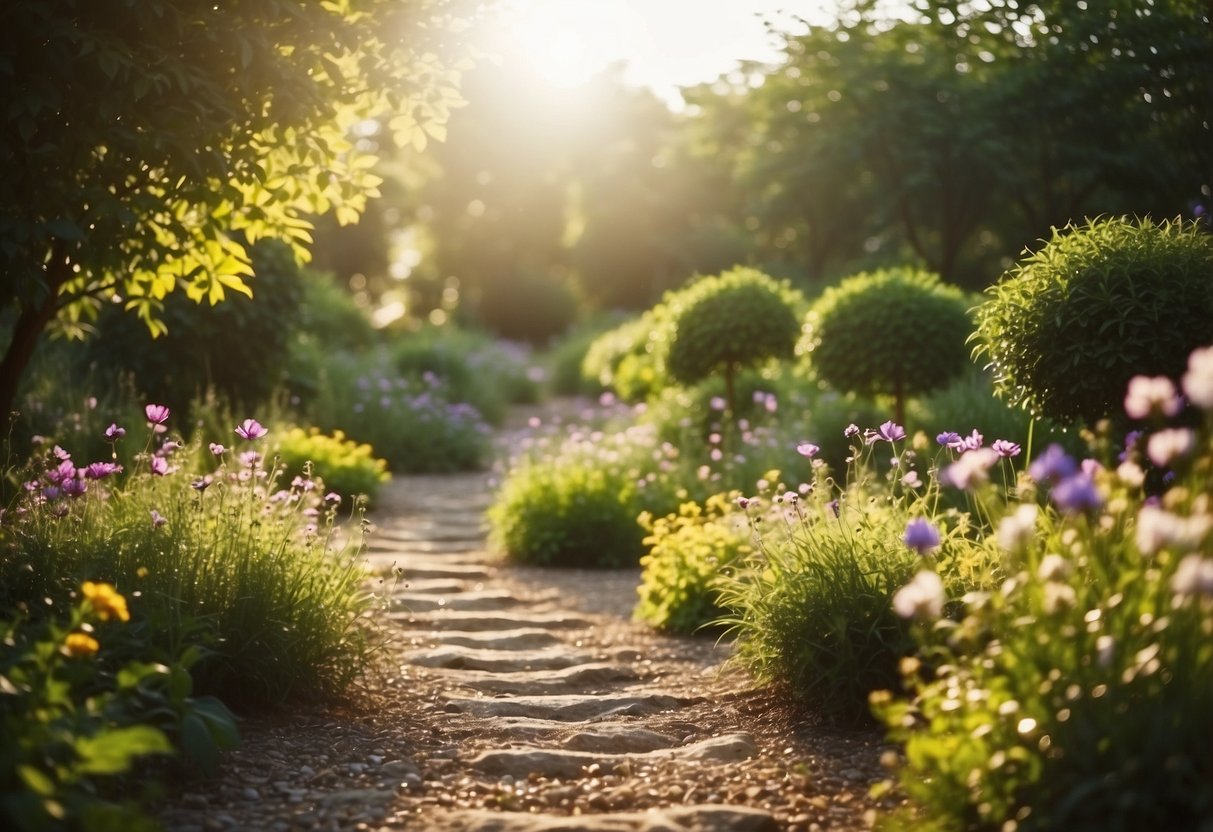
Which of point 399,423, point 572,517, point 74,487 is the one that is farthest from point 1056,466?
point 399,423

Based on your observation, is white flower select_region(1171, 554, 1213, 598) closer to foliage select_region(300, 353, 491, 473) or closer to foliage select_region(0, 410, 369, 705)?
foliage select_region(0, 410, 369, 705)

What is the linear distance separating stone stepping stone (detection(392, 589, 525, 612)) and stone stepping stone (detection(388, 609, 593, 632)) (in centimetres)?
8

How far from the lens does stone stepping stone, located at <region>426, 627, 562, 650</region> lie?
5.45 meters

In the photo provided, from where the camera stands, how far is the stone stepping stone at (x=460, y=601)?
607 cm

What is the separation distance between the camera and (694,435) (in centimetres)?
968

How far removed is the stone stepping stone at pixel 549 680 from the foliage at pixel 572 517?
8.35ft

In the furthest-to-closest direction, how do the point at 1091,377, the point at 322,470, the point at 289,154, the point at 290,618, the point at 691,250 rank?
the point at 691,250 < the point at 322,470 < the point at 289,154 < the point at 1091,377 < the point at 290,618

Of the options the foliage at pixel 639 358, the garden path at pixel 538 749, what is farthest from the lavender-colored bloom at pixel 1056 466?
the foliage at pixel 639 358

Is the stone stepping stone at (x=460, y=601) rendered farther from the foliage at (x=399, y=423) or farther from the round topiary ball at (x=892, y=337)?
the foliage at (x=399, y=423)

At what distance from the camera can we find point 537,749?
3787mm

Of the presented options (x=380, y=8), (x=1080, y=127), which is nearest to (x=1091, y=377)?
(x=380, y=8)

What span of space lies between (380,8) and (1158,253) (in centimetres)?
363

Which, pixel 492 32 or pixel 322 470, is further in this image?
pixel 322 470

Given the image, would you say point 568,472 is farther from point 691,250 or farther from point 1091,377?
point 691,250
